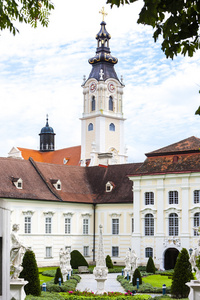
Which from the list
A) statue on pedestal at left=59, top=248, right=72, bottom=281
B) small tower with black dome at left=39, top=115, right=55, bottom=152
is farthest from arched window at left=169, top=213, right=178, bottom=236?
small tower with black dome at left=39, top=115, right=55, bottom=152

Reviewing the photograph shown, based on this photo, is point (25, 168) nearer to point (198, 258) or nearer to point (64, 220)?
point (64, 220)

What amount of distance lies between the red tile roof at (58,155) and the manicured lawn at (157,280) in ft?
150

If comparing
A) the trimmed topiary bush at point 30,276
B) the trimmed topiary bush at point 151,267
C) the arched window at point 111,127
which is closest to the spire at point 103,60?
the arched window at point 111,127

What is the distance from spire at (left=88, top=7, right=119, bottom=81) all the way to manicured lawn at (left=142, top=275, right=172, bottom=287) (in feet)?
154

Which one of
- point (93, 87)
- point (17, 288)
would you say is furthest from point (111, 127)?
point (17, 288)

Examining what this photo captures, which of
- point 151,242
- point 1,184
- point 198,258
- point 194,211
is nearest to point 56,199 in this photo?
point 1,184

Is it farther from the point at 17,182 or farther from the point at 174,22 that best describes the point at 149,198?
the point at 174,22

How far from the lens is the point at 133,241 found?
143ft

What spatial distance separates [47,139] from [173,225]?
5572 centimetres

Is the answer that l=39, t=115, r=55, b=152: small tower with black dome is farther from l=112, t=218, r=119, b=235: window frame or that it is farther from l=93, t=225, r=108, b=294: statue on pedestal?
l=93, t=225, r=108, b=294: statue on pedestal

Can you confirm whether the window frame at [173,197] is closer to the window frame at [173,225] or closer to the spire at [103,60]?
the window frame at [173,225]

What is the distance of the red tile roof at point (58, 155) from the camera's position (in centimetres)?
8319

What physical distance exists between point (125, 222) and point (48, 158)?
42.8 m

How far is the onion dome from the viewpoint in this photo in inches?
3155
